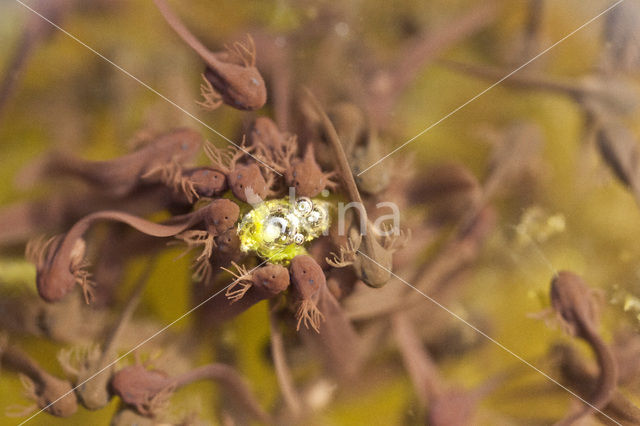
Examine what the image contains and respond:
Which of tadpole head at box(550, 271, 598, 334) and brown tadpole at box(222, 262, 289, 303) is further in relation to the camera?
tadpole head at box(550, 271, 598, 334)

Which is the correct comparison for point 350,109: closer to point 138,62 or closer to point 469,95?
point 469,95

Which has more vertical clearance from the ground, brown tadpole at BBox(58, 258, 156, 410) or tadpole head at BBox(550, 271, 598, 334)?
brown tadpole at BBox(58, 258, 156, 410)

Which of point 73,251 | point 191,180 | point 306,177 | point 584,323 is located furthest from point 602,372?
point 73,251

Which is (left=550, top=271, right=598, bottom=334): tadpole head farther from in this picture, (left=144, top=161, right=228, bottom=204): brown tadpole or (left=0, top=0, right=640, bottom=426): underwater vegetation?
(left=144, top=161, right=228, bottom=204): brown tadpole

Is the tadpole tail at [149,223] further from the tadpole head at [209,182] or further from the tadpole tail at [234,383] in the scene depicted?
the tadpole tail at [234,383]

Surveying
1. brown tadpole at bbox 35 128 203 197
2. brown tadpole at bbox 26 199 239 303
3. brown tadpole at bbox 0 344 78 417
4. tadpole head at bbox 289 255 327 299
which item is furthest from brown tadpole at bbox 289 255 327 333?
brown tadpole at bbox 0 344 78 417
